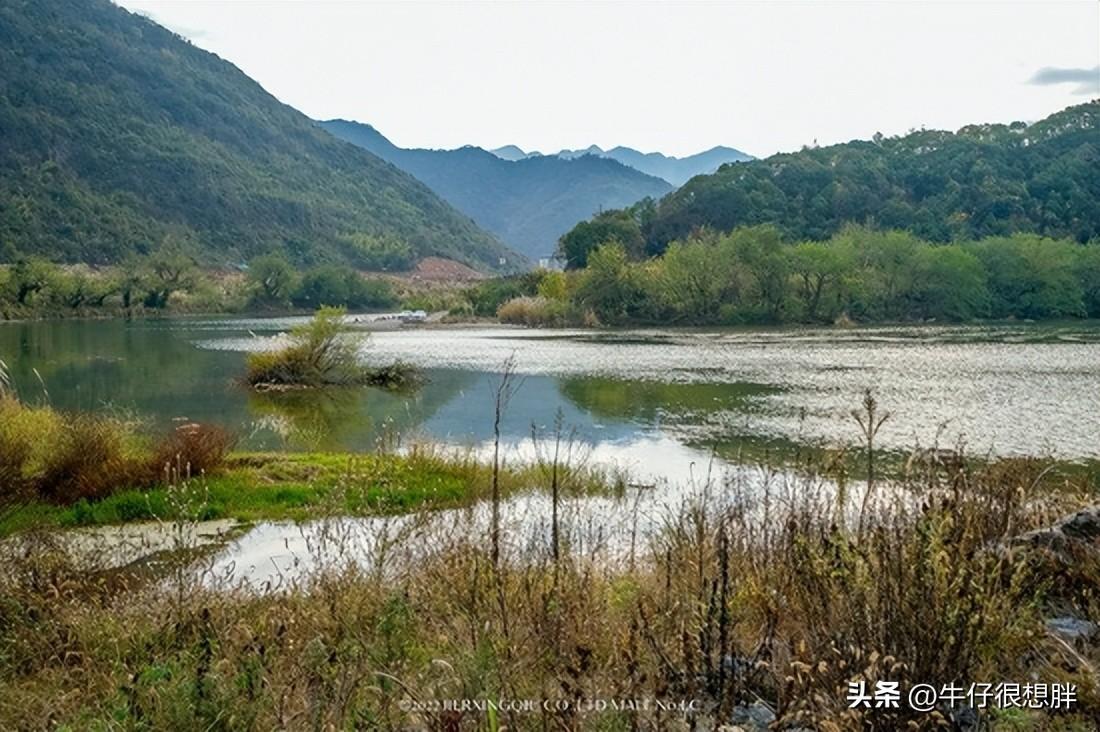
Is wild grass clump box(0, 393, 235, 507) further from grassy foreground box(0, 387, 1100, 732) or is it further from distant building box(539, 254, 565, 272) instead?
distant building box(539, 254, 565, 272)

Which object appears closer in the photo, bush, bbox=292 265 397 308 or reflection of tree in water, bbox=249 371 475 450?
reflection of tree in water, bbox=249 371 475 450

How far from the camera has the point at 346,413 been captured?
20.9 meters

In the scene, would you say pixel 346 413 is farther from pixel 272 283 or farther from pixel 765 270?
pixel 272 283

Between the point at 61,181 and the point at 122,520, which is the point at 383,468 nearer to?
the point at 122,520

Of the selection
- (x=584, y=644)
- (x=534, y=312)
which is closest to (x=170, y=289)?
(x=534, y=312)

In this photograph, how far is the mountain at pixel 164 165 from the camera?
98062mm

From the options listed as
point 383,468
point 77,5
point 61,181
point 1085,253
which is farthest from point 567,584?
point 77,5

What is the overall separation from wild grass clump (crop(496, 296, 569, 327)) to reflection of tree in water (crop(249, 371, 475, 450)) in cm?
3503

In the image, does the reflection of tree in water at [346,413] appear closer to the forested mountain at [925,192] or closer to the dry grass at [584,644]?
the dry grass at [584,644]

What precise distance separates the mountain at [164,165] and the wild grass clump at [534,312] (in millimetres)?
49696

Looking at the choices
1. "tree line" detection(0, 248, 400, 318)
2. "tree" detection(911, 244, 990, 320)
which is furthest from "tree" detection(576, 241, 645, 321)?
"tree" detection(911, 244, 990, 320)

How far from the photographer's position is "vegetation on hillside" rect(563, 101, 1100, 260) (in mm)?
82875

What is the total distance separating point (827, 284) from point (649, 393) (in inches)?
1606

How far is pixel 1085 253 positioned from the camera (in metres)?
66.2
